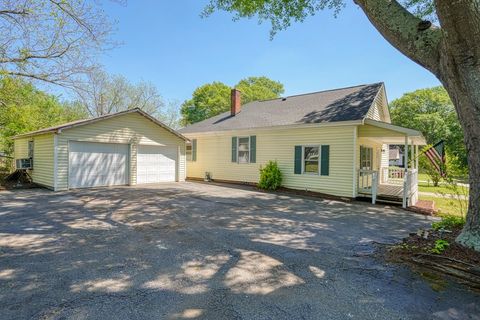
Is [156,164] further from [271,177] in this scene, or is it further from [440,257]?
[440,257]

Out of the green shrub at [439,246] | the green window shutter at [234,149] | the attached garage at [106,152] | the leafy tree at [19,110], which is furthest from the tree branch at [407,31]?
the leafy tree at [19,110]

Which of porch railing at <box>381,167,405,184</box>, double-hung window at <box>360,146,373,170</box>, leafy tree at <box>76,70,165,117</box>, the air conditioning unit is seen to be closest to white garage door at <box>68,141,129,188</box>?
the air conditioning unit

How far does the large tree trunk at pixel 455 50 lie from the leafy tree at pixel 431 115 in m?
29.1

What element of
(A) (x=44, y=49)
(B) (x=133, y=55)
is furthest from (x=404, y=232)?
(B) (x=133, y=55)

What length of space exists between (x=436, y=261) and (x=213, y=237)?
3.74 metres

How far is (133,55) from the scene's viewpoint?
18.2 m

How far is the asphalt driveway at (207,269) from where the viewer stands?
2.80m

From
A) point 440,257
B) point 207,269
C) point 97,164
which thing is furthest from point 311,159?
point 97,164

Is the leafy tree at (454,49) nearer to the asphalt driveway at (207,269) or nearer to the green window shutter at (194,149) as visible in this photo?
the asphalt driveway at (207,269)

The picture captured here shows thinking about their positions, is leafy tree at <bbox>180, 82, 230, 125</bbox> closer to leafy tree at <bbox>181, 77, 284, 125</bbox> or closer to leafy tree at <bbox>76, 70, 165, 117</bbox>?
leafy tree at <bbox>181, 77, 284, 125</bbox>

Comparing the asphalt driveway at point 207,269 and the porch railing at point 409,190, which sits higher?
the porch railing at point 409,190

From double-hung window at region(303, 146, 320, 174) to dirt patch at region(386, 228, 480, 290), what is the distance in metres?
6.92

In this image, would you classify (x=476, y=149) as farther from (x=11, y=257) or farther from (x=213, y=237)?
(x=11, y=257)

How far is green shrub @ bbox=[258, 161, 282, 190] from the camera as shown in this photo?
41.2ft
